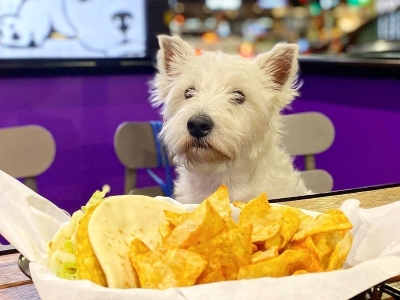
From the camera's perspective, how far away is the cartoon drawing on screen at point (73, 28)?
2.65m

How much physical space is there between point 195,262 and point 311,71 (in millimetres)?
2548

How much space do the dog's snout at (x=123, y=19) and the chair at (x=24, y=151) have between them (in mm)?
1274

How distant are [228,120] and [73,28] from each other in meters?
1.70

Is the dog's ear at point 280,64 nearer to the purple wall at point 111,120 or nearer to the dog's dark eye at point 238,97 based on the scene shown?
the dog's dark eye at point 238,97

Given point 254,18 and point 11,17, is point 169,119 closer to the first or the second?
point 11,17

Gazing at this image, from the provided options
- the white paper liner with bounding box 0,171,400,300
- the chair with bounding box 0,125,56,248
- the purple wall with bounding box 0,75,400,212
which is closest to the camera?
the white paper liner with bounding box 0,171,400,300

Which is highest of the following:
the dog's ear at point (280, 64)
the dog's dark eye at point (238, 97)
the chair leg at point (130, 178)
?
Answer: the dog's ear at point (280, 64)

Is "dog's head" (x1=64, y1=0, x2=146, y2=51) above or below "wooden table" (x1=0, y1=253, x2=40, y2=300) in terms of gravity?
above

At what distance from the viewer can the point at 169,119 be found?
1508 millimetres

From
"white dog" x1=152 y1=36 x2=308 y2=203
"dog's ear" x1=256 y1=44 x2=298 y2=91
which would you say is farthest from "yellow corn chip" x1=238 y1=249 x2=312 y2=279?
"dog's ear" x1=256 y1=44 x2=298 y2=91

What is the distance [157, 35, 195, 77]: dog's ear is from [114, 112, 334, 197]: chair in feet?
1.81

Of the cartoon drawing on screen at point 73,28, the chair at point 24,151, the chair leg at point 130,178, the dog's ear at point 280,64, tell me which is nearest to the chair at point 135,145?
the chair leg at point 130,178

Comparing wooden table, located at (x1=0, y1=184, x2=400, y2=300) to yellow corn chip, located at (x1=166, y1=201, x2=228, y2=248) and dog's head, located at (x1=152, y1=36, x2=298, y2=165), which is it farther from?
dog's head, located at (x1=152, y1=36, x2=298, y2=165)

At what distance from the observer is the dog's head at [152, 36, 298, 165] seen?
1365 mm
